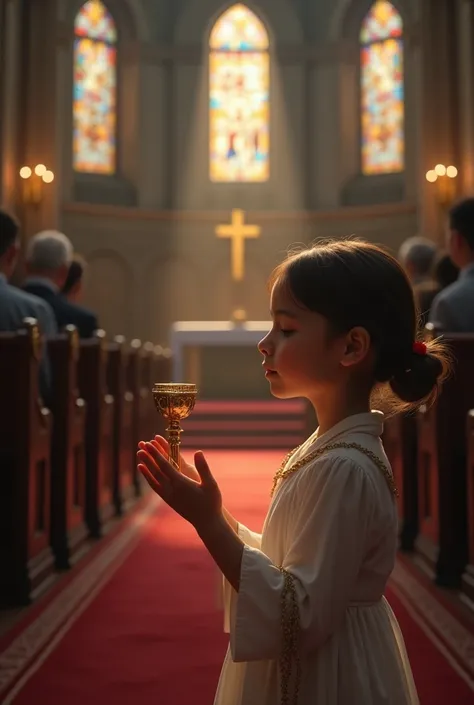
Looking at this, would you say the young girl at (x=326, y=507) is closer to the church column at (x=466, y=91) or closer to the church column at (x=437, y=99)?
the church column at (x=466, y=91)

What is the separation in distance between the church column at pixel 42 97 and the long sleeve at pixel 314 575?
1092cm

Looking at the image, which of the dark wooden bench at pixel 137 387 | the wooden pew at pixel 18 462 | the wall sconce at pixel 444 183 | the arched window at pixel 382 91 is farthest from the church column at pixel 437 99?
the wooden pew at pixel 18 462

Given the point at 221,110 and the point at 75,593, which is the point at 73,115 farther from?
the point at 75,593

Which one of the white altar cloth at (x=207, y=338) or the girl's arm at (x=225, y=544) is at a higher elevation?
the white altar cloth at (x=207, y=338)

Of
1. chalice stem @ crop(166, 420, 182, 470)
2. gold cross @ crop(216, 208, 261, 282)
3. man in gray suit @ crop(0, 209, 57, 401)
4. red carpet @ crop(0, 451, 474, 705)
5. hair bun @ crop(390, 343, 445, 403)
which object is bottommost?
red carpet @ crop(0, 451, 474, 705)

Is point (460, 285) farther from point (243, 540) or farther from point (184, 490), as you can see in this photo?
point (184, 490)

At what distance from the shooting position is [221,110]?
46.0 feet

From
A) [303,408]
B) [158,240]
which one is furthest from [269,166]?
[303,408]

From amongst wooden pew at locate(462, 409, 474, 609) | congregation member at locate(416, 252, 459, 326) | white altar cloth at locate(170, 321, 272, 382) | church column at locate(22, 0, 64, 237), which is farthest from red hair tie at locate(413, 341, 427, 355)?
church column at locate(22, 0, 64, 237)

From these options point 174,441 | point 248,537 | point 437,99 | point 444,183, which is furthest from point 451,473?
point 437,99

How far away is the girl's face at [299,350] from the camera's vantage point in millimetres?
1348

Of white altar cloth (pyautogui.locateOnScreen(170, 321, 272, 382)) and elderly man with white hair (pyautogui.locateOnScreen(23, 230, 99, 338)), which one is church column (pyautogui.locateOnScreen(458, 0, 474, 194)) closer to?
white altar cloth (pyautogui.locateOnScreen(170, 321, 272, 382))

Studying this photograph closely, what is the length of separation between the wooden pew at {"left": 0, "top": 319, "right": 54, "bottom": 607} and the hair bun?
2.42m

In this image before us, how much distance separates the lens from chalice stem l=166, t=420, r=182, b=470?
136 cm
